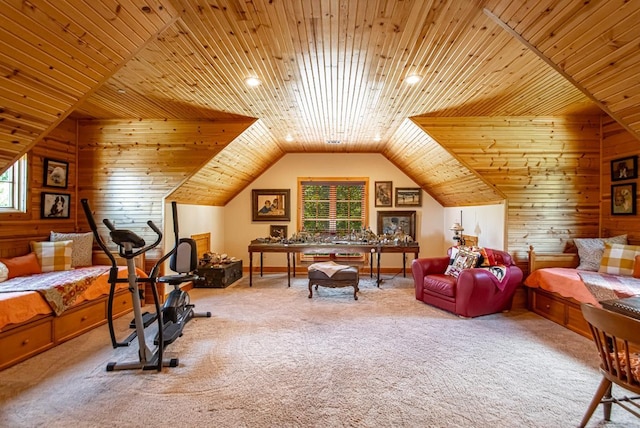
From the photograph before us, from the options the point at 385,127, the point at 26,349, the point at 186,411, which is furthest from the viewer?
the point at 385,127

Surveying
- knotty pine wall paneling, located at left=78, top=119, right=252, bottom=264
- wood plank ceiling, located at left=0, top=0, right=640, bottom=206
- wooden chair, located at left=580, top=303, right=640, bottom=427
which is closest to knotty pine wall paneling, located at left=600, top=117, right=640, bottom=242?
wood plank ceiling, located at left=0, top=0, right=640, bottom=206

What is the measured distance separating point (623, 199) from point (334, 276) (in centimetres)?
403

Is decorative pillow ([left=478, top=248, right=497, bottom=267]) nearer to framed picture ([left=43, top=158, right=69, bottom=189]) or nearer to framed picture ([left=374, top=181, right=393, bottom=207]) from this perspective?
framed picture ([left=374, top=181, right=393, bottom=207])

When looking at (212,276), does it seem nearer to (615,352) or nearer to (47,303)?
(47,303)

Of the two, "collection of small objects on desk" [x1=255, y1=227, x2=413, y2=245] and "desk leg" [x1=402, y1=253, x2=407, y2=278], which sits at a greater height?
"collection of small objects on desk" [x1=255, y1=227, x2=413, y2=245]

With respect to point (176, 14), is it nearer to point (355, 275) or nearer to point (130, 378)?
point (130, 378)

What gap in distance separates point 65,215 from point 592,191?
7.59 metres

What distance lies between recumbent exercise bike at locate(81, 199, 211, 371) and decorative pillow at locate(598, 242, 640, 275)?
16.4 feet

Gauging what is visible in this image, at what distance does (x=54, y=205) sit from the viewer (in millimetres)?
4227

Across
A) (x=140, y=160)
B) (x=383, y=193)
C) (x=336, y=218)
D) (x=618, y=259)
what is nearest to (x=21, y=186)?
(x=140, y=160)

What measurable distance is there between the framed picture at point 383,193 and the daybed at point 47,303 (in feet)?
16.2

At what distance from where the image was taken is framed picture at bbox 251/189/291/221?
23.3 feet

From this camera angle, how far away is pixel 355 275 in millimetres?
4723

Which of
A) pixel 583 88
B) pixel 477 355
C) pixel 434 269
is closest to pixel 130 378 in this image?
pixel 477 355
